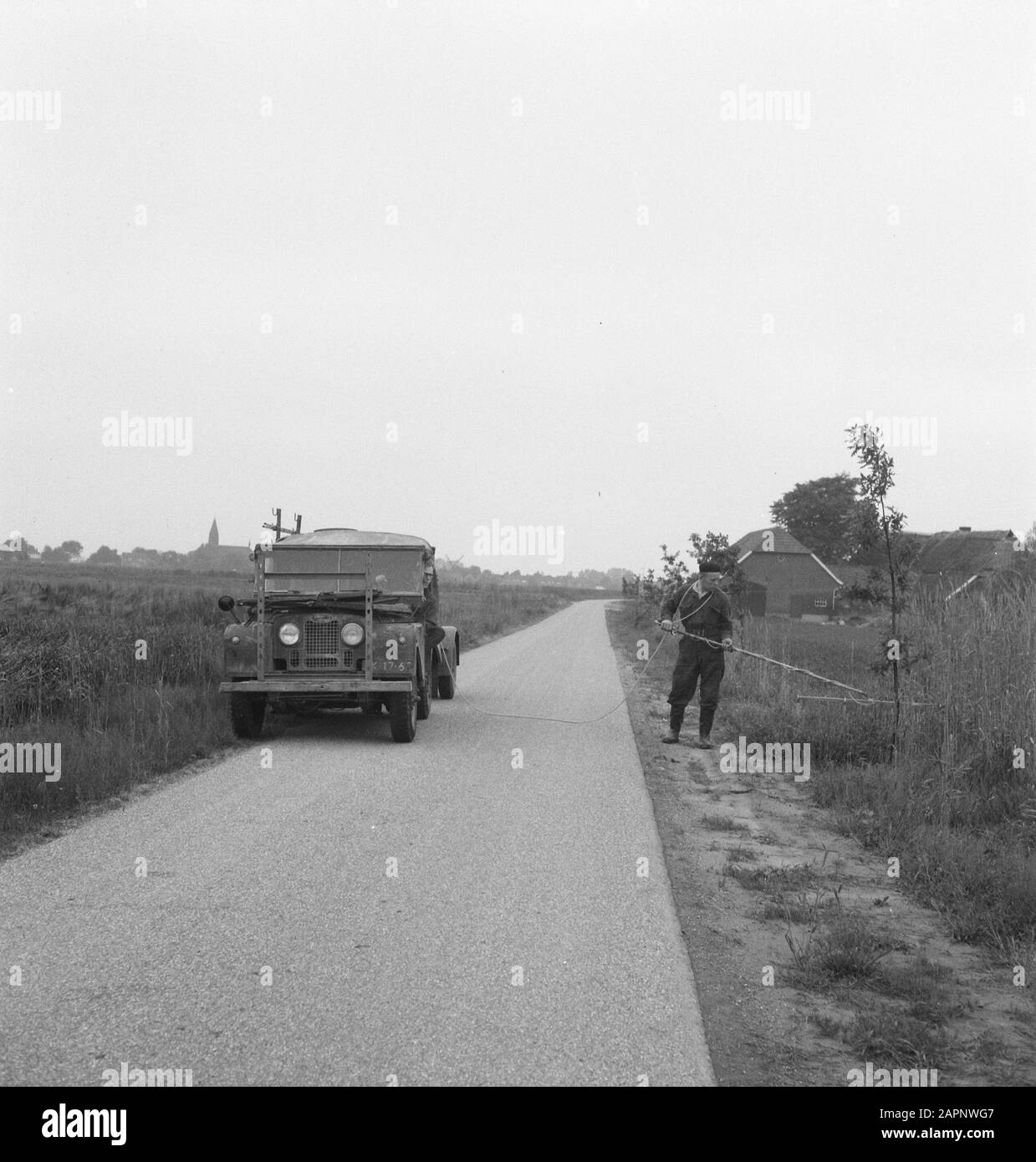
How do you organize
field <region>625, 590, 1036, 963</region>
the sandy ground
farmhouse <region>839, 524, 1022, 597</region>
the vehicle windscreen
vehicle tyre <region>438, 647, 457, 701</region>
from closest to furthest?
the sandy ground
field <region>625, 590, 1036, 963</region>
farmhouse <region>839, 524, 1022, 597</region>
the vehicle windscreen
vehicle tyre <region>438, 647, 457, 701</region>

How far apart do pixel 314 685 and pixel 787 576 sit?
57386 mm

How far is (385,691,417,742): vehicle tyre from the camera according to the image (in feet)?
34.8

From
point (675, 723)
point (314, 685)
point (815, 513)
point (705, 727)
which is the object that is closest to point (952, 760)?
point (705, 727)

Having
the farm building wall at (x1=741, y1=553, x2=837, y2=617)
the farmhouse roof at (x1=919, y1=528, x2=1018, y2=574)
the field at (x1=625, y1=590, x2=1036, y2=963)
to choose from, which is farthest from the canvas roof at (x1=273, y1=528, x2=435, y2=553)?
the farm building wall at (x1=741, y1=553, x2=837, y2=617)

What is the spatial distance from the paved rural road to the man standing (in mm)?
2852

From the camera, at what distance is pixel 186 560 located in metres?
102

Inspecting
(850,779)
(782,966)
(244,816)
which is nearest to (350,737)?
(244,816)

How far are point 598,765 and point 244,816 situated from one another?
12.0ft

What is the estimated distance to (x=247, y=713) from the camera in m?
10.6

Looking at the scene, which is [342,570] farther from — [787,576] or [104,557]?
[104,557]

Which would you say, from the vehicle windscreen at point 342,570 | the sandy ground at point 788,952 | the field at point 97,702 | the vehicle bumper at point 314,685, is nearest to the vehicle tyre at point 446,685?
the vehicle windscreen at point 342,570

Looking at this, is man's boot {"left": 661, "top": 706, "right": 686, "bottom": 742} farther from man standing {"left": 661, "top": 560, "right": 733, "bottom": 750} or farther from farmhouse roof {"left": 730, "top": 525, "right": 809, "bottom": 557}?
farmhouse roof {"left": 730, "top": 525, "right": 809, "bottom": 557}

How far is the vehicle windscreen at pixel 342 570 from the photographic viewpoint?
11.6 m
